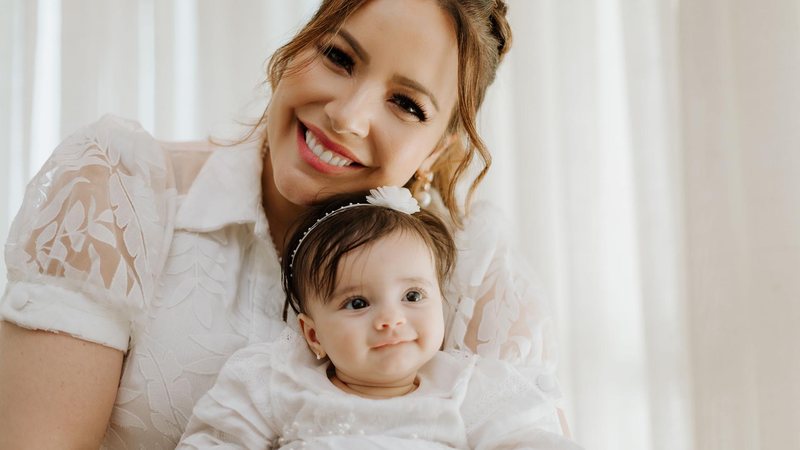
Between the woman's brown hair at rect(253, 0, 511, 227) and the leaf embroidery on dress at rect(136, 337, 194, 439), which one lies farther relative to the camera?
the woman's brown hair at rect(253, 0, 511, 227)

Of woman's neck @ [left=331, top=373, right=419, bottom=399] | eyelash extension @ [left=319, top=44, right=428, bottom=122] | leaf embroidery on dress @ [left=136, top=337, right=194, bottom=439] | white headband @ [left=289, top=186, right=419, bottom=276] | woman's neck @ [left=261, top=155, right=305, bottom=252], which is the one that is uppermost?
eyelash extension @ [left=319, top=44, right=428, bottom=122]

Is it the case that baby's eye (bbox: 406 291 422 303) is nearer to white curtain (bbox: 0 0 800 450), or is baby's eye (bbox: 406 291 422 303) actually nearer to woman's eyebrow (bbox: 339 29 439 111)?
woman's eyebrow (bbox: 339 29 439 111)

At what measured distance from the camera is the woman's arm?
148cm

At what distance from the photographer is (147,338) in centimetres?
163

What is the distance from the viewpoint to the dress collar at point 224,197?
1741 mm

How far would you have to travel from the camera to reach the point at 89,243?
1574mm

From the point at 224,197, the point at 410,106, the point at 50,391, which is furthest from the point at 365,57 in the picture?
the point at 50,391

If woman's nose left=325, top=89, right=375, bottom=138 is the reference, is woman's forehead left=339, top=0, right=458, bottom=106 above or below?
above

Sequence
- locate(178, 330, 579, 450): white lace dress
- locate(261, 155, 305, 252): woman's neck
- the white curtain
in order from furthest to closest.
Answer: the white curtain → locate(261, 155, 305, 252): woman's neck → locate(178, 330, 579, 450): white lace dress

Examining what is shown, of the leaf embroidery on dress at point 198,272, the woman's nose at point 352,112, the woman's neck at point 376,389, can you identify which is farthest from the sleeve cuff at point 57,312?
the woman's nose at point 352,112

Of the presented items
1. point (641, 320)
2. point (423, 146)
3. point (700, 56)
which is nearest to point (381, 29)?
point (423, 146)

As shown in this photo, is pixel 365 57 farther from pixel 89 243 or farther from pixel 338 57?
pixel 89 243

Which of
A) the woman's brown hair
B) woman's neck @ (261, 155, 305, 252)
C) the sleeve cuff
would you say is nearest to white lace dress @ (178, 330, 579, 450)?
the sleeve cuff

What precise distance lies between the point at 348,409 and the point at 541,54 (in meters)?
1.74
